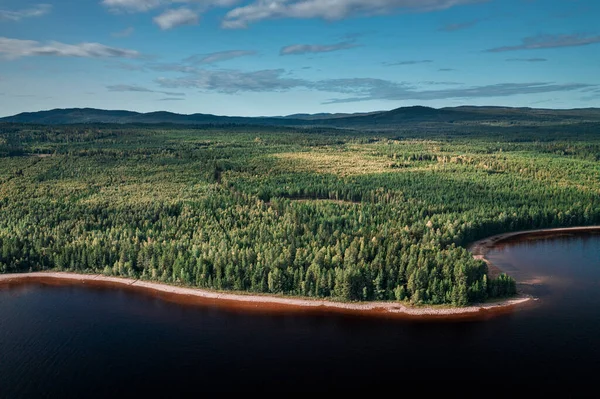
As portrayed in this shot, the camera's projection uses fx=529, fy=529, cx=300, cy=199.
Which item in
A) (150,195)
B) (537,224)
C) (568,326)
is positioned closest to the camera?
(568,326)

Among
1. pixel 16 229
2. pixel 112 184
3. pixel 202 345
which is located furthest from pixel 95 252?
pixel 112 184

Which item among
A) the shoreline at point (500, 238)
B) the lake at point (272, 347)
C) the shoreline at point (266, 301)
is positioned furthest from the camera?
the shoreline at point (500, 238)

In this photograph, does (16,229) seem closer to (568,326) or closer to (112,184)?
(112,184)

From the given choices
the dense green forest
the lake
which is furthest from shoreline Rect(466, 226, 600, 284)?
the lake

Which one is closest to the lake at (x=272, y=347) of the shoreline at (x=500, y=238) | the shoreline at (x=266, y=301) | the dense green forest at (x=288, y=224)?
the shoreline at (x=266, y=301)

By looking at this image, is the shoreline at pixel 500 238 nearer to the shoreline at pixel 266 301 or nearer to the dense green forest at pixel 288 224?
the dense green forest at pixel 288 224

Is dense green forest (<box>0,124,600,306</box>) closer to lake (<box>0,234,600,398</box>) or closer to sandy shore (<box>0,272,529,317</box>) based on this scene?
sandy shore (<box>0,272,529,317</box>)

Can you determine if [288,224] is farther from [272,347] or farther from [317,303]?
[272,347]
